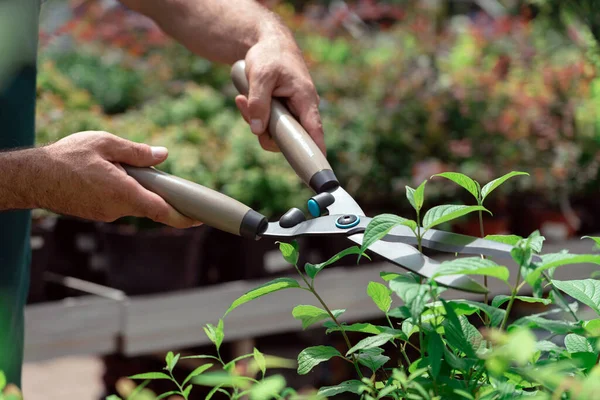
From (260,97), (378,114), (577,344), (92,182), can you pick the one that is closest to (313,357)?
(577,344)

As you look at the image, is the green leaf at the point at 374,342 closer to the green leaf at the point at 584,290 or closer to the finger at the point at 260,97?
the green leaf at the point at 584,290

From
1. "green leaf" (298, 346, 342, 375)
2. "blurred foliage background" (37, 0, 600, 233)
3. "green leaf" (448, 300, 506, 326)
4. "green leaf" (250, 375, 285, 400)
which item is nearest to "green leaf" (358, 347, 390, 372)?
"green leaf" (298, 346, 342, 375)

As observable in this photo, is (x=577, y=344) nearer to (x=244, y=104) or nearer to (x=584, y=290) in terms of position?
(x=584, y=290)

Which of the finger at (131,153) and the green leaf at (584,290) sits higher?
the finger at (131,153)

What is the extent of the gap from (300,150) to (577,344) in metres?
0.66

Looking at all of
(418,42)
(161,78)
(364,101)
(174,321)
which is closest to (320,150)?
(174,321)

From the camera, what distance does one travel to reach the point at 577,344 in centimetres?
82

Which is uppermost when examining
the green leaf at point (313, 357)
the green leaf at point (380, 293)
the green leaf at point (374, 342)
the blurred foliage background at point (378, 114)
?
the green leaf at point (380, 293)

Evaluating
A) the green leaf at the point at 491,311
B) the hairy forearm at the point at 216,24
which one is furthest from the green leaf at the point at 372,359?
the hairy forearm at the point at 216,24

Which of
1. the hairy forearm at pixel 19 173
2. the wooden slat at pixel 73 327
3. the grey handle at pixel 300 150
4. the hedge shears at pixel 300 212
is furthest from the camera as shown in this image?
the wooden slat at pixel 73 327

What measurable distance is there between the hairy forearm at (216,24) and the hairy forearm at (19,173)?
552mm

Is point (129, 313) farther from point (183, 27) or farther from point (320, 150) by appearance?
point (320, 150)

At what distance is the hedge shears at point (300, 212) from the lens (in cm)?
98

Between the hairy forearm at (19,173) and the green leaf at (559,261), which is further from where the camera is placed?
the hairy forearm at (19,173)
